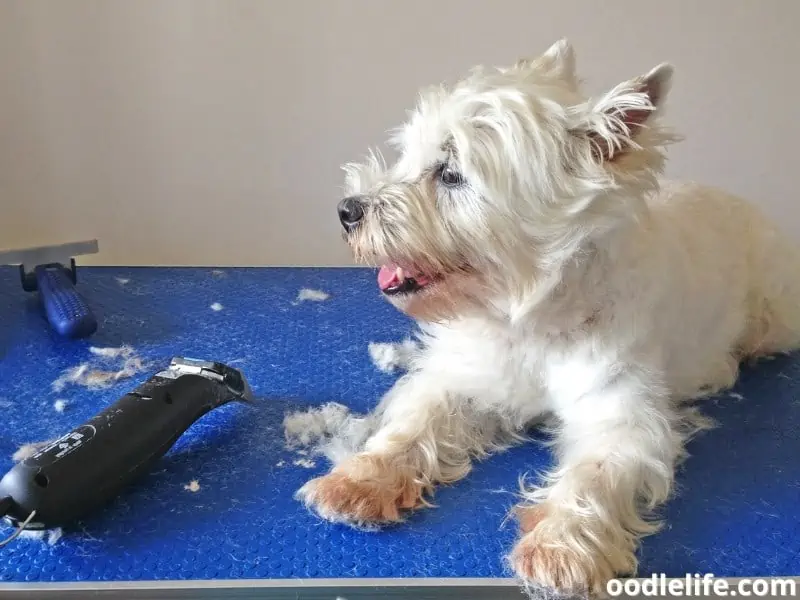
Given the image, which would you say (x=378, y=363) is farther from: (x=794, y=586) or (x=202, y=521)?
(x=794, y=586)

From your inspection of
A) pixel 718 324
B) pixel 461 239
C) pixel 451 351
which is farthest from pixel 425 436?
pixel 718 324

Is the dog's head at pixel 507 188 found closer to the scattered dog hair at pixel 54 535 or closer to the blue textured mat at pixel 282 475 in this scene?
the blue textured mat at pixel 282 475

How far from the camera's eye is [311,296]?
174cm

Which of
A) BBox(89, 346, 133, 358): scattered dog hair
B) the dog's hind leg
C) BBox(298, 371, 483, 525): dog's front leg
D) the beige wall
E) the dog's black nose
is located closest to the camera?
BBox(298, 371, 483, 525): dog's front leg

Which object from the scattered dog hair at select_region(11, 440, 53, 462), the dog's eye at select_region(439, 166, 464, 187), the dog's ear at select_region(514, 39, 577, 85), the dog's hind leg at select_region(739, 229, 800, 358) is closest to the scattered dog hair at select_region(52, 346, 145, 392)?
the scattered dog hair at select_region(11, 440, 53, 462)

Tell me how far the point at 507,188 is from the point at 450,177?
90 mm

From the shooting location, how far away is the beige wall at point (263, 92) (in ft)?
6.25

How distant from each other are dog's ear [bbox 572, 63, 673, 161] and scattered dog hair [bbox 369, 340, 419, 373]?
1.86ft

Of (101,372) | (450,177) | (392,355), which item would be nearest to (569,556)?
(450,177)

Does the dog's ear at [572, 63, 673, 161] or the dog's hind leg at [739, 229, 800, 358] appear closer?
the dog's ear at [572, 63, 673, 161]

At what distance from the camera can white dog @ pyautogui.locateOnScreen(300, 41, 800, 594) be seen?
994 millimetres

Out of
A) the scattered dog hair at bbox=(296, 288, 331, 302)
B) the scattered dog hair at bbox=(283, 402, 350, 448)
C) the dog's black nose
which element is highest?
the dog's black nose

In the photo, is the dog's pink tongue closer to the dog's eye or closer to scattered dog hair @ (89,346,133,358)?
the dog's eye

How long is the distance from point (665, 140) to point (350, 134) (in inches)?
43.8
